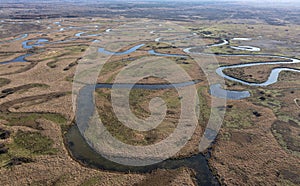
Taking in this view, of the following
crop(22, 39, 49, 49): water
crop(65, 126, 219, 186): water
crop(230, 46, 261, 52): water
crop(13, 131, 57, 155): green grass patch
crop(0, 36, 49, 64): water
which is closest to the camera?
crop(65, 126, 219, 186): water

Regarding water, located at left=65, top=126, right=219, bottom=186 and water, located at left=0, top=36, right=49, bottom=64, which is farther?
water, located at left=0, top=36, right=49, bottom=64

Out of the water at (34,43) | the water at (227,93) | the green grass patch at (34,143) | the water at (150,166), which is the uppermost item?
the water at (34,43)

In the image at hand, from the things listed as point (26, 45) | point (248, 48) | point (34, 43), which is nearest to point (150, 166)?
point (248, 48)

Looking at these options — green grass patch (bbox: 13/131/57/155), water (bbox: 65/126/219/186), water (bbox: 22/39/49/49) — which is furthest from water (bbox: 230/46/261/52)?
green grass patch (bbox: 13/131/57/155)

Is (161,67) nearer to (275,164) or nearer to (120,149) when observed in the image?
(120,149)

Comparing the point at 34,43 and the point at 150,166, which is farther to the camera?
the point at 34,43

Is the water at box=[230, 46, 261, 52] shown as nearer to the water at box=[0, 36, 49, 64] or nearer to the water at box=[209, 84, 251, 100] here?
the water at box=[209, 84, 251, 100]

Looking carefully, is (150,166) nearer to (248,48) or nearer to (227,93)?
(227,93)

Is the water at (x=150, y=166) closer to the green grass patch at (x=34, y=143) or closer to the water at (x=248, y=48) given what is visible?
the green grass patch at (x=34, y=143)

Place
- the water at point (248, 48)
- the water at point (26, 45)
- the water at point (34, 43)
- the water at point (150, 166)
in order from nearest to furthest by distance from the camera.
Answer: the water at point (150, 166), the water at point (26, 45), the water at point (248, 48), the water at point (34, 43)

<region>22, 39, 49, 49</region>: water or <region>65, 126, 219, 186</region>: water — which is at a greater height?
<region>22, 39, 49, 49</region>: water

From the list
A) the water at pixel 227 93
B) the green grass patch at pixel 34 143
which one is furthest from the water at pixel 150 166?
the water at pixel 227 93

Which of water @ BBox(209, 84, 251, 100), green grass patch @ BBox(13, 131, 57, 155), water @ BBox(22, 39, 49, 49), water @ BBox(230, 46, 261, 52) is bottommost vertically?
green grass patch @ BBox(13, 131, 57, 155)

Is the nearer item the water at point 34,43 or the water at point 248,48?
the water at point 248,48
